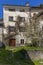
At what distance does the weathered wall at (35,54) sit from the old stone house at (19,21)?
15177mm

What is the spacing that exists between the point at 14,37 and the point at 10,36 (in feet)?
3.30

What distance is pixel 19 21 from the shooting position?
64.2m

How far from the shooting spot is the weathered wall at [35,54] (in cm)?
4559

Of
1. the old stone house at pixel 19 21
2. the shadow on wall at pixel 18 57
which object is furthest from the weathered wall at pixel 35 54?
the old stone house at pixel 19 21

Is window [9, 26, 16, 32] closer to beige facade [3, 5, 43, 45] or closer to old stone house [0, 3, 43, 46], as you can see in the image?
old stone house [0, 3, 43, 46]

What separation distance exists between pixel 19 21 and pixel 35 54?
19539mm

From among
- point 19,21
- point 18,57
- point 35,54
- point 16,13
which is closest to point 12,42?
point 19,21

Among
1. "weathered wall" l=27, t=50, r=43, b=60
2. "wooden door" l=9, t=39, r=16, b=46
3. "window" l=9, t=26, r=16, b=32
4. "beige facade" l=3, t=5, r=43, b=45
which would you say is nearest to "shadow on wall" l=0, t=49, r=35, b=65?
"weathered wall" l=27, t=50, r=43, b=60

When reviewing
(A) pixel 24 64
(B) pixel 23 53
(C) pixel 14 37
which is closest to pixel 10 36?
(C) pixel 14 37

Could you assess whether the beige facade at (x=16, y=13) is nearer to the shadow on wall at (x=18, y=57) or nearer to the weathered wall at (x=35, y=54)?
the weathered wall at (x=35, y=54)

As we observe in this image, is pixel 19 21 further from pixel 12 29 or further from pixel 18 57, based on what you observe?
pixel 18 57

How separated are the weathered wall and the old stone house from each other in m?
15.2

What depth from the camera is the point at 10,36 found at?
62.1 metres

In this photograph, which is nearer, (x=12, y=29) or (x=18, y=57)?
(x=18, y=57)
